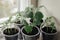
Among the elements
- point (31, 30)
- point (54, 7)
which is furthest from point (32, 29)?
point (54, 7)

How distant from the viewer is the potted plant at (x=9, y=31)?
107cm

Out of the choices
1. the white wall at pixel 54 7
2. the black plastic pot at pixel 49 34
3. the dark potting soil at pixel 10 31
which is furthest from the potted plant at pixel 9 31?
the white wall at pixel 54 7

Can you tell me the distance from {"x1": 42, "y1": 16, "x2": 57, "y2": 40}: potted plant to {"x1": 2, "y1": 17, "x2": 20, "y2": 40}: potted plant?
0.69 feet

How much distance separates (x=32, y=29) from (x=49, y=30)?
14 centimetres

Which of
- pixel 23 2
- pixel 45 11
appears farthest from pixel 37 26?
pixel 23 2

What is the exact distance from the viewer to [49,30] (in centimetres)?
116

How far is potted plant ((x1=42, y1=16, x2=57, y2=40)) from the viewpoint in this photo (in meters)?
1.12

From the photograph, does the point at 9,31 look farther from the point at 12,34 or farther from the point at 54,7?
the point at 54,7

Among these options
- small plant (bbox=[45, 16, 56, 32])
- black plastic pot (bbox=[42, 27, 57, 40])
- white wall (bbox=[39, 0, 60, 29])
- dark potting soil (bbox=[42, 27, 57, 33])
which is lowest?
black plastic pot (bbox=[42, 27, 57, 40])

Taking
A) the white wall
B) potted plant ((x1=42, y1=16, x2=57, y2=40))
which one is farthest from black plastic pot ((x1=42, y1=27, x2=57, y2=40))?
the white wall

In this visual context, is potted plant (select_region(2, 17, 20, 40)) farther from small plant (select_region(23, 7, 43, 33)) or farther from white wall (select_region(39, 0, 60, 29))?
white wall (select_region(39, 0, 60, 29))

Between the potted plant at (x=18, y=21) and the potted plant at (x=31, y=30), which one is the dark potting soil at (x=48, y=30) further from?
the potted plant at (x=18, y=21)

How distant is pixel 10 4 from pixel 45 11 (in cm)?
33

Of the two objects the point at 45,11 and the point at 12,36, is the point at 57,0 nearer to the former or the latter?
the point at 45,11
